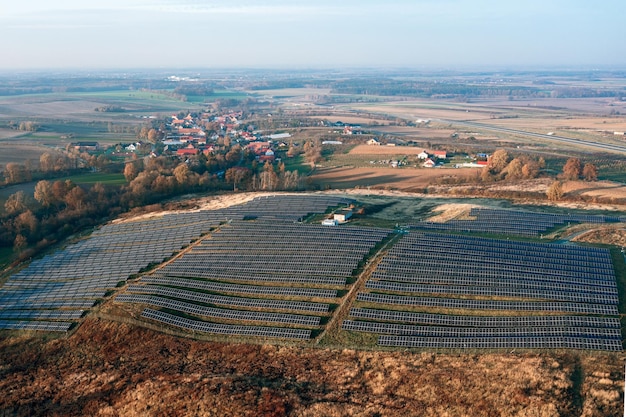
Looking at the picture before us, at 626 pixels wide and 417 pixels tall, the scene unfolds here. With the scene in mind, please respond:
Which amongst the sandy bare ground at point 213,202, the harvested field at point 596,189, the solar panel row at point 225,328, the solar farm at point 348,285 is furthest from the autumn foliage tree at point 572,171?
the solar panel row at point 225,328

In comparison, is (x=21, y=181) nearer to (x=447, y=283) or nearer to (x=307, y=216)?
(x=307, y=216)

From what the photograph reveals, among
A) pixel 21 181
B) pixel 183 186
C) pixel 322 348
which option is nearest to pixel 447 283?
pixel 322 348

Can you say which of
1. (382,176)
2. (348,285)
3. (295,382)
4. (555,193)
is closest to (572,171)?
(555,193)

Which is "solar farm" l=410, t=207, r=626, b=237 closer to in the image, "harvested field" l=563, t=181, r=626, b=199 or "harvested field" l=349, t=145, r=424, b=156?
"harvested field" l=563, t=181, r=626, b=199

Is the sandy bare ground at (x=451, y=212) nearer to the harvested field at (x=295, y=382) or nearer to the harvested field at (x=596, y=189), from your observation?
the harvested field at (x=596, y=189)

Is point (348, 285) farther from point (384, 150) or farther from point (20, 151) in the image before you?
point (20, 151)
